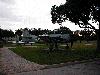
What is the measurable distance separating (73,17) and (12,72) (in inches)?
850

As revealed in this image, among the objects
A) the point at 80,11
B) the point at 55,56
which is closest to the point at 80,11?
the point at 80,11

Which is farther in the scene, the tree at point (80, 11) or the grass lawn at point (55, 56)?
the tree at point (80, 11)

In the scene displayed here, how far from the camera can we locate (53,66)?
16.7 meters

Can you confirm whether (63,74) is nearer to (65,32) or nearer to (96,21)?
→ (96,21)

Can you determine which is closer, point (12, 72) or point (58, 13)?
point (12, 72)

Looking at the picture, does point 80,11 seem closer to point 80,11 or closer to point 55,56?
point 80,11

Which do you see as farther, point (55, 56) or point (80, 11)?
point (80, 11)

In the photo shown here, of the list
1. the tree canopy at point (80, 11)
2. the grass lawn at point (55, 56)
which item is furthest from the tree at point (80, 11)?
the grass lawn at point (55, 56)

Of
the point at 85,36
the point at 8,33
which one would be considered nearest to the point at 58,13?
the point at 85,36

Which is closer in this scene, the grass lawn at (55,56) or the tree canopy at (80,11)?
the grass lawn at (55,56)

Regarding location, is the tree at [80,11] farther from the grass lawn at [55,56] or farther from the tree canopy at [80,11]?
the grass lawn at [55,56]

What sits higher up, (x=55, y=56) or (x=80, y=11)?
(x=80, y=11)

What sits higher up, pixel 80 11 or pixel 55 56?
pixel 80 11

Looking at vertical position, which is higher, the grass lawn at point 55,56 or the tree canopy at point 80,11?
the tree canopy at point 80,11
